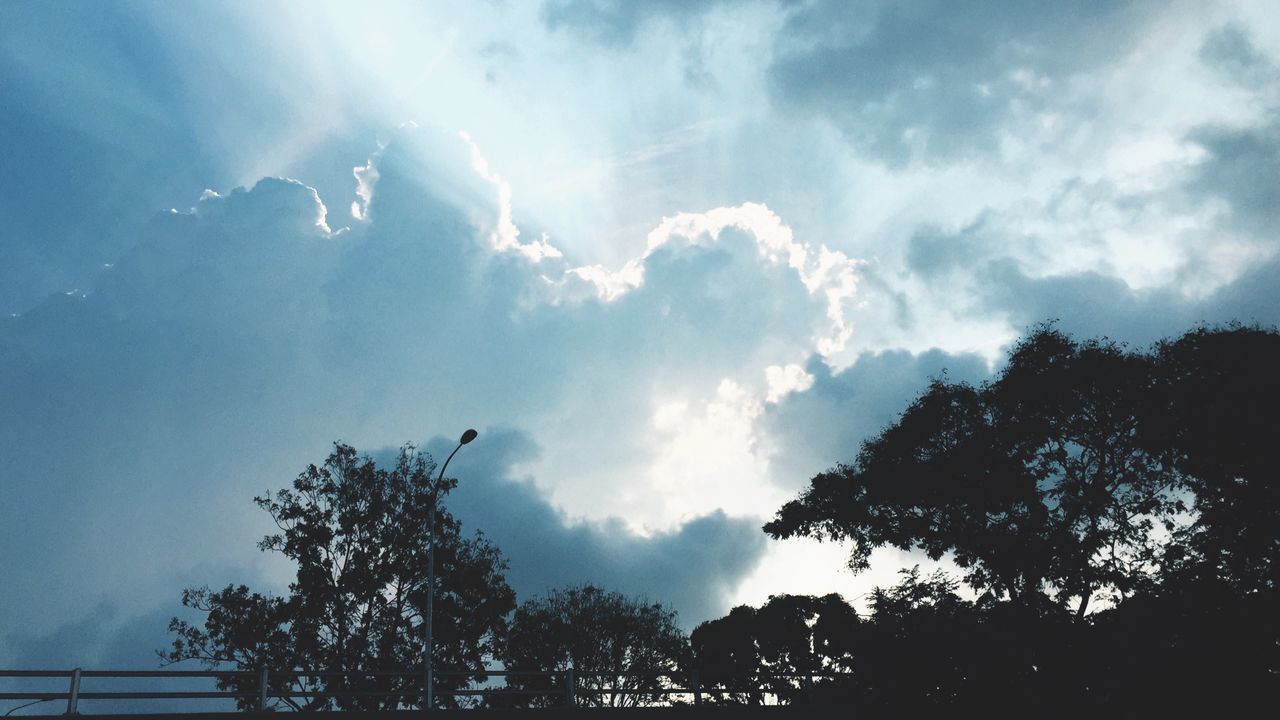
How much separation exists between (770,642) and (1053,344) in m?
36.5

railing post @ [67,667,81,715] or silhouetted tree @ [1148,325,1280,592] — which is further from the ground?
silhouetted tree @ [1148,325,1280,592]

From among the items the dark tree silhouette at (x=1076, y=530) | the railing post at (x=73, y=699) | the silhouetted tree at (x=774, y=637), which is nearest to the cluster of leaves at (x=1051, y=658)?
the dark tree silhouette at (x=1076, y=530)

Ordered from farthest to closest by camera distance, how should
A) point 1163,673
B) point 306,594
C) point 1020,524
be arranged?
point 306,594
point 1020,524
point 1163,673

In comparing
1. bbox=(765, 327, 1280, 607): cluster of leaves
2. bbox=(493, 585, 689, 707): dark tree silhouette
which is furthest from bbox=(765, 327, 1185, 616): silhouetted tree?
bbox=(493, 585, 689, 707): dark tree silhouette

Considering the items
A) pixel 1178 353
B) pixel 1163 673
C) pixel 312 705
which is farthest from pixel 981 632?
pixel 312 705

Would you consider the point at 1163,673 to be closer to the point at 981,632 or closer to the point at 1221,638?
the point at 1221,638

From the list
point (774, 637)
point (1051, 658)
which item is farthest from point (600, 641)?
point (1051, 658)

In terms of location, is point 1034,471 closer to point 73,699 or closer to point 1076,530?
point 1076,530

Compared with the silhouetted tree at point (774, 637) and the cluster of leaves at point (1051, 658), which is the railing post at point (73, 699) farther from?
the silhouetted tree at point (774, 637)

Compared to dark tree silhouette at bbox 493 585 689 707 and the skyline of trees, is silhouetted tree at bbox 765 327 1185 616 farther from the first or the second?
dark tree silhouette at bbox 493 585 689 707

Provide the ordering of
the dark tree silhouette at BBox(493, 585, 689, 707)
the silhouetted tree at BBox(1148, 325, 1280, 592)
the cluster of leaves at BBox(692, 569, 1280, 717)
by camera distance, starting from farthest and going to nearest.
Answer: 1. the dark tree silhouette at BBox(493, 585, 689, 707)
2. the silhouetted tree at BBox(1148, 325, 1280, 592)
3. the cluster of leaves at BBox(692, 569, 1280, 717)

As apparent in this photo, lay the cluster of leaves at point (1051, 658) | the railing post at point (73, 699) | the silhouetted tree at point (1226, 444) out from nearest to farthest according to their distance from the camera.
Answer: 1. the railing post at point (73, 699)
2. the cluster of leaves at point (1051, 658)
3. the silhouetted tree at point (1226, 444)

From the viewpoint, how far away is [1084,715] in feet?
56.4

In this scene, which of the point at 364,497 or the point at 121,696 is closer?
the point at 121,696
